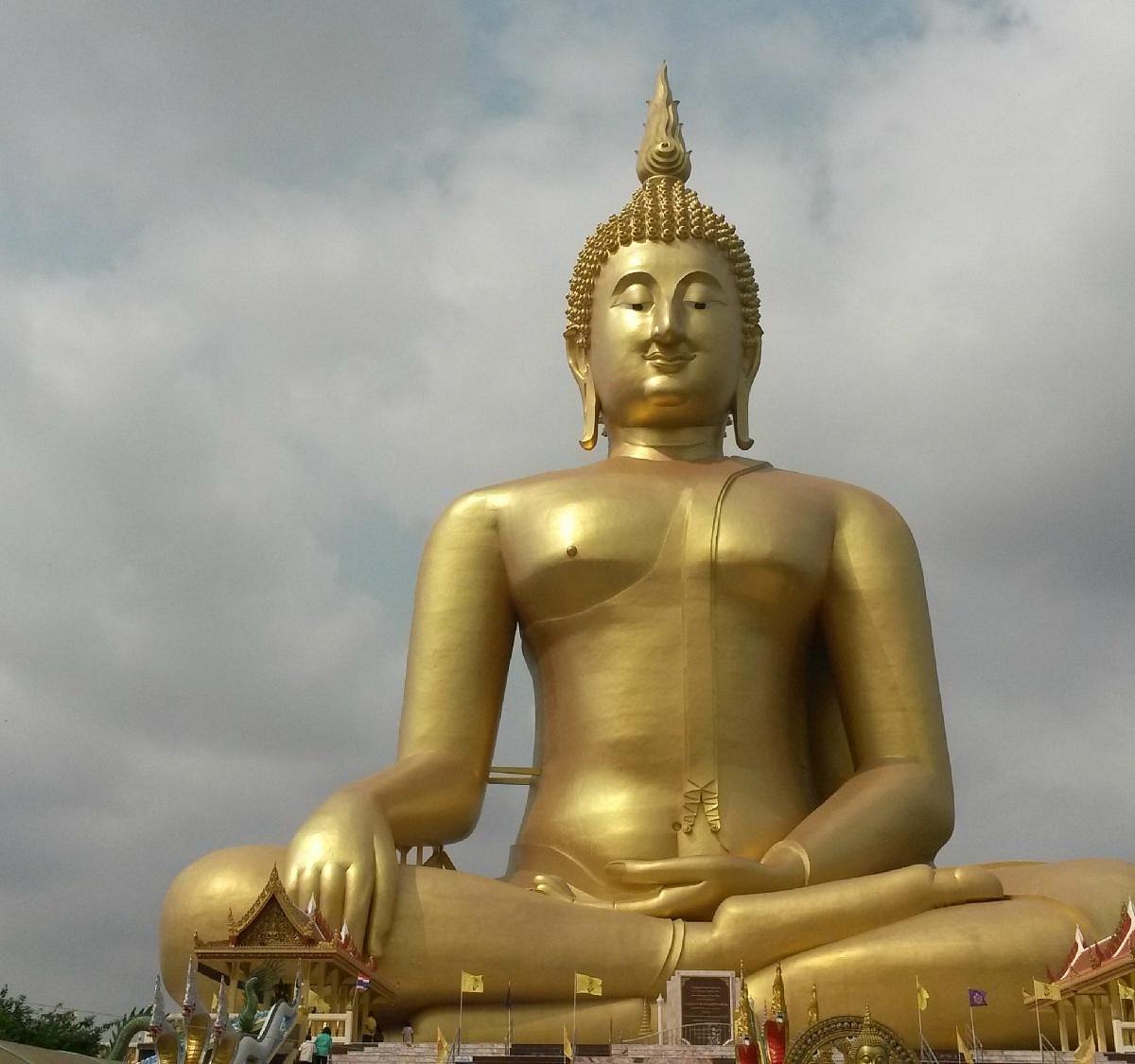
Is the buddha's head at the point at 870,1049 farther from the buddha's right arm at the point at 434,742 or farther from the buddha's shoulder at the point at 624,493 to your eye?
the buddha's shoulder at the point at 624,493

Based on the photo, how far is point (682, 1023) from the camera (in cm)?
989

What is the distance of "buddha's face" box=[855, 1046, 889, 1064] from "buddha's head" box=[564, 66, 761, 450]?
24.4 ft

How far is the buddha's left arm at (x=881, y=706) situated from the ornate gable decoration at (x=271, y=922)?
313 centimetres

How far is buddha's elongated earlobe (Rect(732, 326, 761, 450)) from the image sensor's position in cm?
1357

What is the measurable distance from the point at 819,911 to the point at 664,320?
487 cm

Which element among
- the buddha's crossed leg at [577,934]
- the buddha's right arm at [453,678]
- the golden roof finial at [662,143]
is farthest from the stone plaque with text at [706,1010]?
the golden roof finial at [662,143]

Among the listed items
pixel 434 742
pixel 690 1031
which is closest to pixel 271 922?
pixel 434 742

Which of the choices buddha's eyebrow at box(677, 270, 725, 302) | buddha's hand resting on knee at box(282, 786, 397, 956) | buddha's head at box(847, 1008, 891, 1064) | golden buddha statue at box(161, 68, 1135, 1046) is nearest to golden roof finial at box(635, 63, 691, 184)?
golden buddha statue at box(161, 68, 1135, 1046)

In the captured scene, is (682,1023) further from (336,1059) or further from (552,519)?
(552,519)

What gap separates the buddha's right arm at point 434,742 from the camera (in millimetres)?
10391

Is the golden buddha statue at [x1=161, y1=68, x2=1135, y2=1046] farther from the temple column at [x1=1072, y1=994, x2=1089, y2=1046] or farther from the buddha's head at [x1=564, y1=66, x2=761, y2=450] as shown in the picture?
the temple column at [x1=1072, y1=994, x2=1089, y2=1046]

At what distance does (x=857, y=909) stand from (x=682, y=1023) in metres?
1.33

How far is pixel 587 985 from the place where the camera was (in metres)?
10.0

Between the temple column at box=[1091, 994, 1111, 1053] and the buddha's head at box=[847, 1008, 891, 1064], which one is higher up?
the temple column at box=[1091, 994, 1111, 1053]
